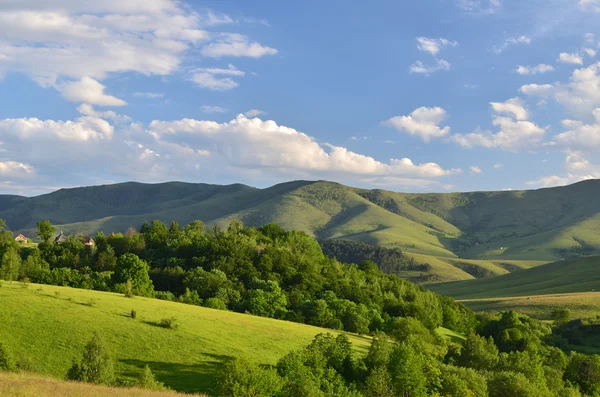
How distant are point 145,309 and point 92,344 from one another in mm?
29927

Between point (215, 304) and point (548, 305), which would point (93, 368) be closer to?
point (215, 304)

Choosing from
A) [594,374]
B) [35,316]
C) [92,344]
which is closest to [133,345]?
[35,316]

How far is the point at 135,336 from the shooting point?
56281 mm

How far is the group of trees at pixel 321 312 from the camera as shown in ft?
172

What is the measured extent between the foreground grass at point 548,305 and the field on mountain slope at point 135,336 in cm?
9591

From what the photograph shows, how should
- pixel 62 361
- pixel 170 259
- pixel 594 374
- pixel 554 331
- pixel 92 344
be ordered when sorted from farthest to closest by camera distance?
1. pixel 170 259
2. pixel 554 331
3. pixel 594 374
4. pixel 62 361
5. pixel 92 344

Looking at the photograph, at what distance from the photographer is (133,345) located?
54.0 m

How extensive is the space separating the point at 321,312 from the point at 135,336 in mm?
48537

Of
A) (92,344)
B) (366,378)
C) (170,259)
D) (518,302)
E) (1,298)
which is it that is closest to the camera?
(92,344)

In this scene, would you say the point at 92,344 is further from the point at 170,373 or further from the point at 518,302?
the point at 518,302

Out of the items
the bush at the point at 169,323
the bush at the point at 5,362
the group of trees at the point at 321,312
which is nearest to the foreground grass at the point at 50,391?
the group of trees at the point at 321,312

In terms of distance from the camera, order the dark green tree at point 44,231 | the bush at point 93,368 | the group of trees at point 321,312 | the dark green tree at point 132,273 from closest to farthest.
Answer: the bush at point 93,368 < the group of trees at point 321,312 < the dark green tree at point 132,273 < the dark green tree at point 44,231

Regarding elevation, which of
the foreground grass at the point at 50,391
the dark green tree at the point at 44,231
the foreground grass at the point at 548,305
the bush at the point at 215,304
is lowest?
the foreground grass at the point at 548,305

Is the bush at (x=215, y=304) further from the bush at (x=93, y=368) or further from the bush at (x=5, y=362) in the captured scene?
the bush at (x=5, y=362)
